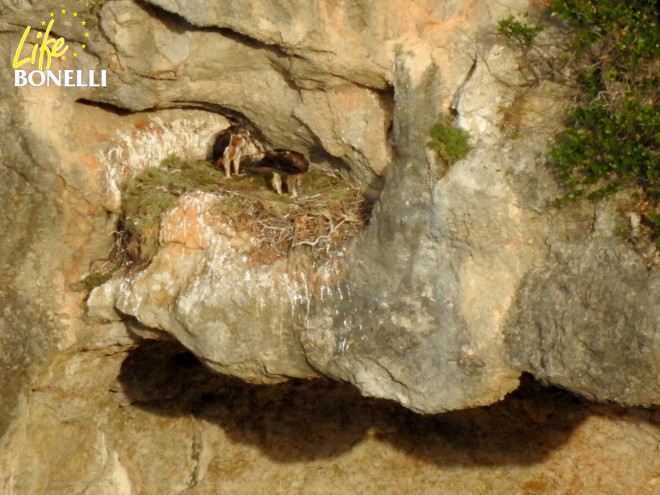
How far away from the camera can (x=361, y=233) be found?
6414mm

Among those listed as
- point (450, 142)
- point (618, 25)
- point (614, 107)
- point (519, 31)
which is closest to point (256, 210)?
point (450, 142)

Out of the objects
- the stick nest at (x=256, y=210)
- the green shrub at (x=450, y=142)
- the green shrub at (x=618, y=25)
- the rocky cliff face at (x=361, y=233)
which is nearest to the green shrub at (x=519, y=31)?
the rocky cliff face at (x=361, y=233)

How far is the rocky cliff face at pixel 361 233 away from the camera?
5.90 meters

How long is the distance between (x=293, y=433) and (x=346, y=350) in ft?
10.9

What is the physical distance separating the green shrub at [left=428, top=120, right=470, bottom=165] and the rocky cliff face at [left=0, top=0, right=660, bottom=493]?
0.20 feet

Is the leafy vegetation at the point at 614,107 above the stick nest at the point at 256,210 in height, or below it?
above

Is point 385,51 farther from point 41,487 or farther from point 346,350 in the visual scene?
point 41,487

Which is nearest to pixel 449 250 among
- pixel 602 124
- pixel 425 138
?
pixel 425 138

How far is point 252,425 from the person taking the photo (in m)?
9.49

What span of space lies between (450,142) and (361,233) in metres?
0.90

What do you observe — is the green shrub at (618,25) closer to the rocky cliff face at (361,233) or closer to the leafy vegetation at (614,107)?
the leafy vegetation at (614,107)

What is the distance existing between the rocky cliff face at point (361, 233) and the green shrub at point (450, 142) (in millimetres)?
59

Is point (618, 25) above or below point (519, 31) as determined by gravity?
above

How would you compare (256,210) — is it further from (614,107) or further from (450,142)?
(614,107)
